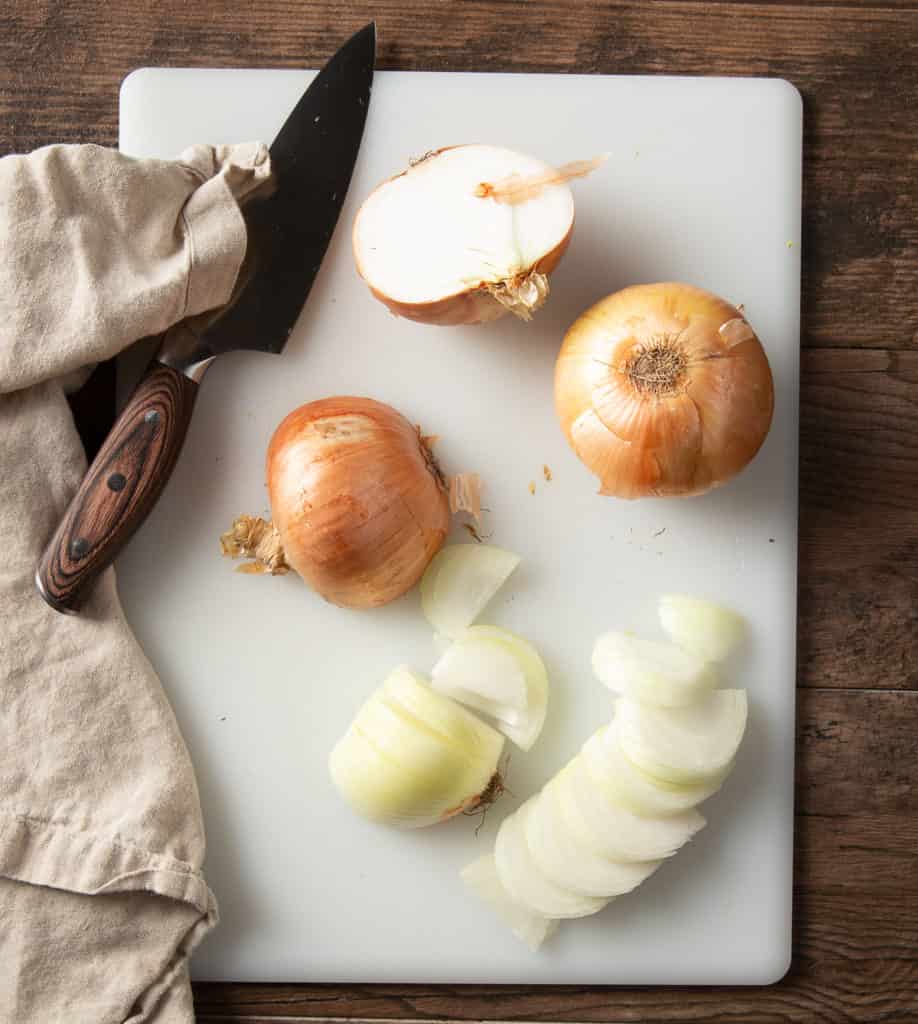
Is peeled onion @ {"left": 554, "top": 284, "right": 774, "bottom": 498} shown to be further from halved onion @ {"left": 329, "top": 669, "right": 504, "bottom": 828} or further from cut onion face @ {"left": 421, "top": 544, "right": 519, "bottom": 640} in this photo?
halved onion @ {"left": 329, "top": 669, "right": 504, "bottom": 828}

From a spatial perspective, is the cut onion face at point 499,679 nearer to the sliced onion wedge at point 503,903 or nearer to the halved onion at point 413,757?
the halved onion at point 413,757

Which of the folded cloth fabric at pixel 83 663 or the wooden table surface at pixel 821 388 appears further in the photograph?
the wooden table surface at pixel 821 388

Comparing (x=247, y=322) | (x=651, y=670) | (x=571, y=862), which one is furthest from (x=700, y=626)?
(x=247, y=322)

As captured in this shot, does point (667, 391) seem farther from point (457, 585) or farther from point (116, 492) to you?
point (116, 492)

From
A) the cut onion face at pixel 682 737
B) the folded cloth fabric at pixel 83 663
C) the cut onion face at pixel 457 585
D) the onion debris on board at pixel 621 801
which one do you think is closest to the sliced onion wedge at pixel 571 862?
the onion debris on board at pixel 621 801

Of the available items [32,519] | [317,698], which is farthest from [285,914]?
[32,519]

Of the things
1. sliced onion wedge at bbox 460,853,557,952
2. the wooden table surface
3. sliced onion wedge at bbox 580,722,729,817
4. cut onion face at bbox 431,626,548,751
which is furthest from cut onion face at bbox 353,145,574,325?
sliced onion wedge at bbox 460,853,557,952
